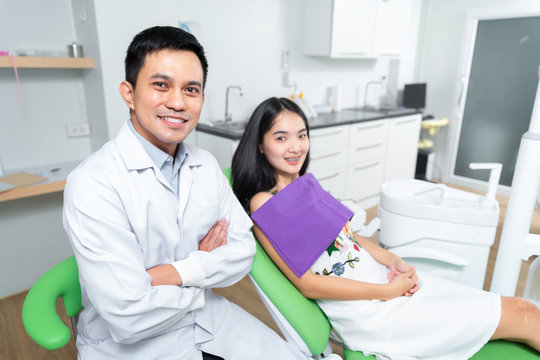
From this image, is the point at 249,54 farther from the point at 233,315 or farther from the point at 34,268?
the point at 233,315

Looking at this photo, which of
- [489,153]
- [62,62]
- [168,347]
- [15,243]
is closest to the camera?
[168,347]

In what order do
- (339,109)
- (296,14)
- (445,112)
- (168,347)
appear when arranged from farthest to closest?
1. (445,112)
2. (339,109)
3. (296,14)
4. (168,347)

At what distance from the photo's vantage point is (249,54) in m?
3.17

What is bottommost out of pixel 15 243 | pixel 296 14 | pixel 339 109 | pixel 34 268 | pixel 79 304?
pixel 34 268

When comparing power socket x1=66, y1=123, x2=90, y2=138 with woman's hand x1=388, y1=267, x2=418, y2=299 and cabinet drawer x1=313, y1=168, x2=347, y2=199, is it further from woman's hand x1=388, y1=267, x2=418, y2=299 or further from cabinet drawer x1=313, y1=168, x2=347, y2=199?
woman's hand x1=388, y1=267, x2=418, y2=299

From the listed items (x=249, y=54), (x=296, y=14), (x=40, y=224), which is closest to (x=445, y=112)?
(x=296, y=14)

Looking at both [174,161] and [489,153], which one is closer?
[174,161]

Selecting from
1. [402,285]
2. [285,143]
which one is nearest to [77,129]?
[285,143]

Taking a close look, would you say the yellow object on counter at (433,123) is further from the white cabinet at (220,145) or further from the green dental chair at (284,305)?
the green dental chair at (284,305)

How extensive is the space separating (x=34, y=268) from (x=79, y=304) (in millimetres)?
1571

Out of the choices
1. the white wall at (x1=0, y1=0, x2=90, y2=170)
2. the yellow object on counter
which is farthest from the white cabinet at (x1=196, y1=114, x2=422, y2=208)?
the white wall at (x1=0, y1=0, x2=90, y2=170)

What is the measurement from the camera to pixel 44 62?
200 cm

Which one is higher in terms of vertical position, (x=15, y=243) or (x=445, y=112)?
(x=445, y=112)

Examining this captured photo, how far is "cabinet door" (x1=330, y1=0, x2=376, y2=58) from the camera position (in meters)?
3.23
